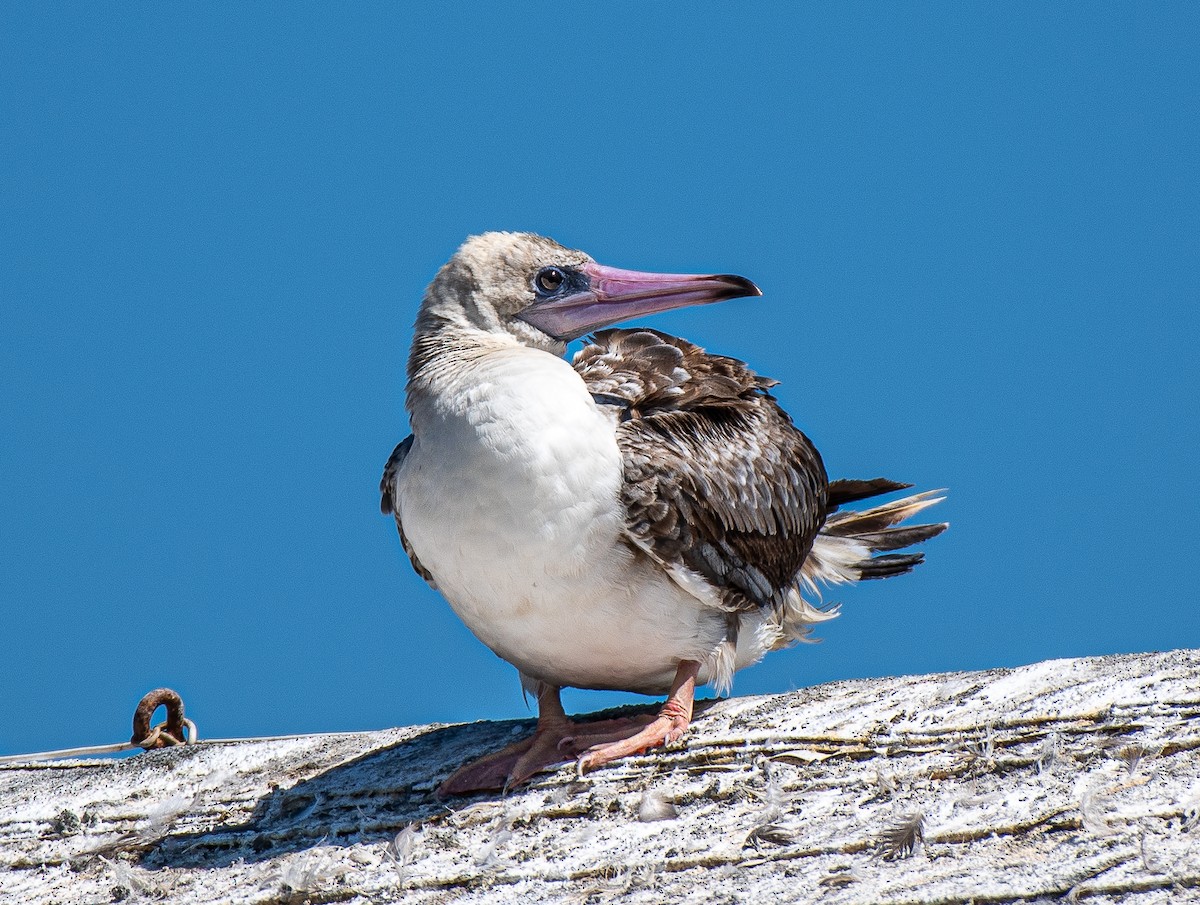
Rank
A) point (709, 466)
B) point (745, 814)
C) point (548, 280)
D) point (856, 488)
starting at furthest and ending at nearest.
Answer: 1. point (856, 488)
2. point (548, 280)
3. point (709, 466)
4. point (745, 814)

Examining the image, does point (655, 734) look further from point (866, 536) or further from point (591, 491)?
point (866, 536)

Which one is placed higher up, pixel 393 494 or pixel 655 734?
pixel 393 494

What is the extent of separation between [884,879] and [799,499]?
266cm

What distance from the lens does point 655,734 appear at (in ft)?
19.2

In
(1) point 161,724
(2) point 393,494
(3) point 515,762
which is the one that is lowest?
(3) point 515,762

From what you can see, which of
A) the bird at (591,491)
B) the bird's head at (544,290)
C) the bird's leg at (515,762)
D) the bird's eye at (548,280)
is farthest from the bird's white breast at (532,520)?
the bird's eye at (548,280)

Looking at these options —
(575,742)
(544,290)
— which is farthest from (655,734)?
(544,290)

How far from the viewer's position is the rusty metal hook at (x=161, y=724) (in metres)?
7.28

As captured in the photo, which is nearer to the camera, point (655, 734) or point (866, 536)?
point (655, 734)

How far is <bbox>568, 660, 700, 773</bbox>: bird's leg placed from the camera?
575cm

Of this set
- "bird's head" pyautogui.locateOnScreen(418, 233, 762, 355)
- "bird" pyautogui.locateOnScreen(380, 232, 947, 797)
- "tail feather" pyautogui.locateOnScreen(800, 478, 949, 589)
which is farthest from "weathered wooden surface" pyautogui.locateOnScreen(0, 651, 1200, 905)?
"bird's head" pyautogui.locateOnScreen(418, 233, 762, 355)

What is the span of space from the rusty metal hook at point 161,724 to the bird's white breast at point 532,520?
82.0 inches

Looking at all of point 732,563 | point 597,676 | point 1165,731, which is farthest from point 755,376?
point 1165,731

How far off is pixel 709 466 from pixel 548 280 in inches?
44.2
